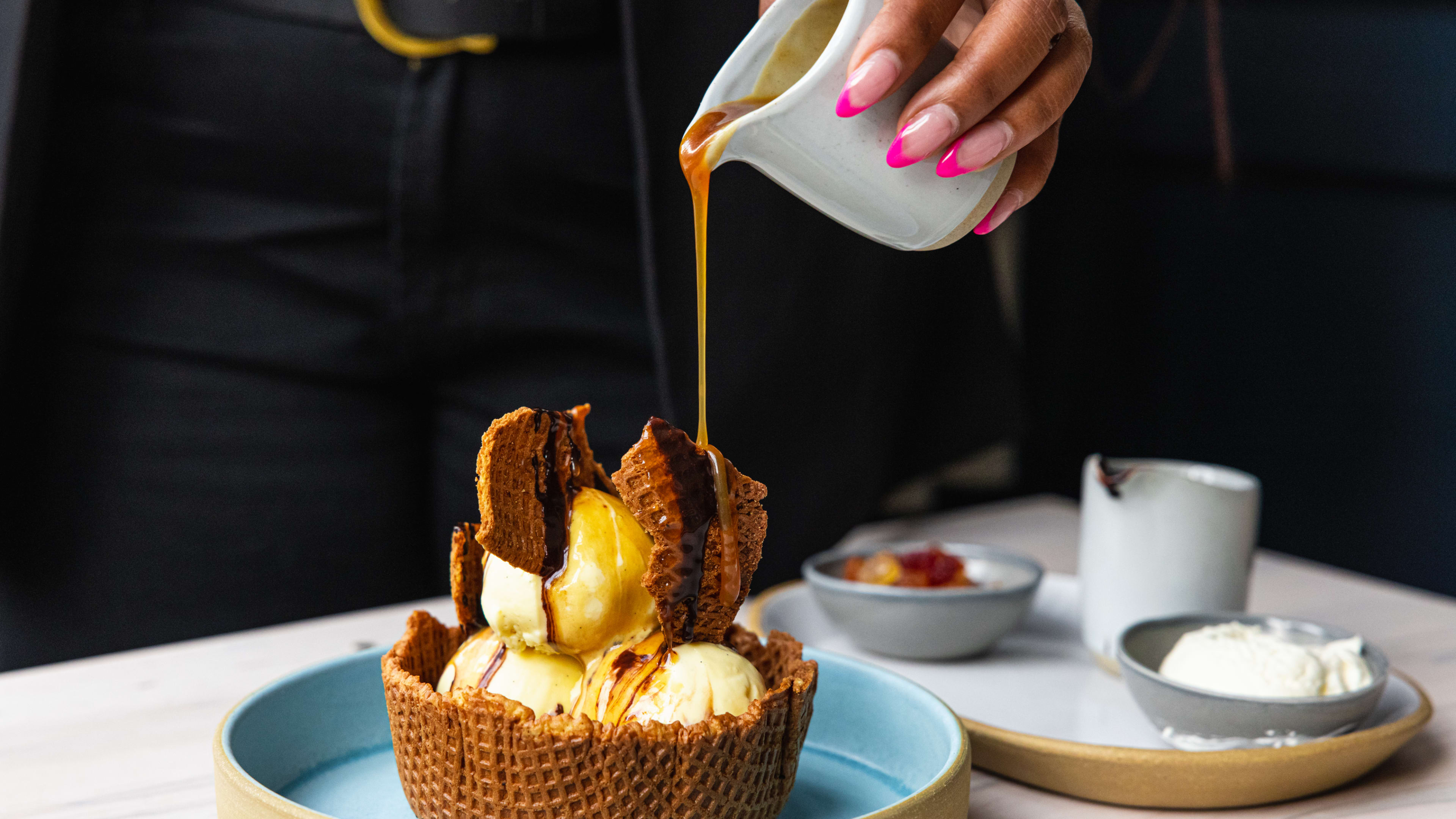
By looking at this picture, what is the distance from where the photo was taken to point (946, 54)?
0.74 metres

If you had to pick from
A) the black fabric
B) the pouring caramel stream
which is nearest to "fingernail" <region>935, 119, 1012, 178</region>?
the pouring caramel stream

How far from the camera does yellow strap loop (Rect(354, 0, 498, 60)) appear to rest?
3.96 feet

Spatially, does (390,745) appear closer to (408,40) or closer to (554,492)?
(554,492)

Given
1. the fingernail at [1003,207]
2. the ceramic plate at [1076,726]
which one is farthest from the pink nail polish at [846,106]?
the ceramic plate at [1076,726]

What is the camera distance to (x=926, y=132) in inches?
26.7

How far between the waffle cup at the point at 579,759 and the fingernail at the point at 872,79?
322mm

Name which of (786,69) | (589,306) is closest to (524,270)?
(589,306)

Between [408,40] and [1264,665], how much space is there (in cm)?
98

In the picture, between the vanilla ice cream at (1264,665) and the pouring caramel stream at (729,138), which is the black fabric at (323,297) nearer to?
the pouring caramel stream at (729,138)

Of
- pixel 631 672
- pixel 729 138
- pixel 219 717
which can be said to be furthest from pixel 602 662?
pixel 219 717

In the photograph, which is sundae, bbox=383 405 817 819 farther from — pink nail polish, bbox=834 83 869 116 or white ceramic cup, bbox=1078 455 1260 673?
white ceramic cup, bbox=1078 455 1260 673

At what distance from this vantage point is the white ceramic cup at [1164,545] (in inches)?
40.5

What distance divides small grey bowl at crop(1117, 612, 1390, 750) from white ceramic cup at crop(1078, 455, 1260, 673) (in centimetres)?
15

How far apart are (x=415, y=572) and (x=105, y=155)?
22.7 inches
